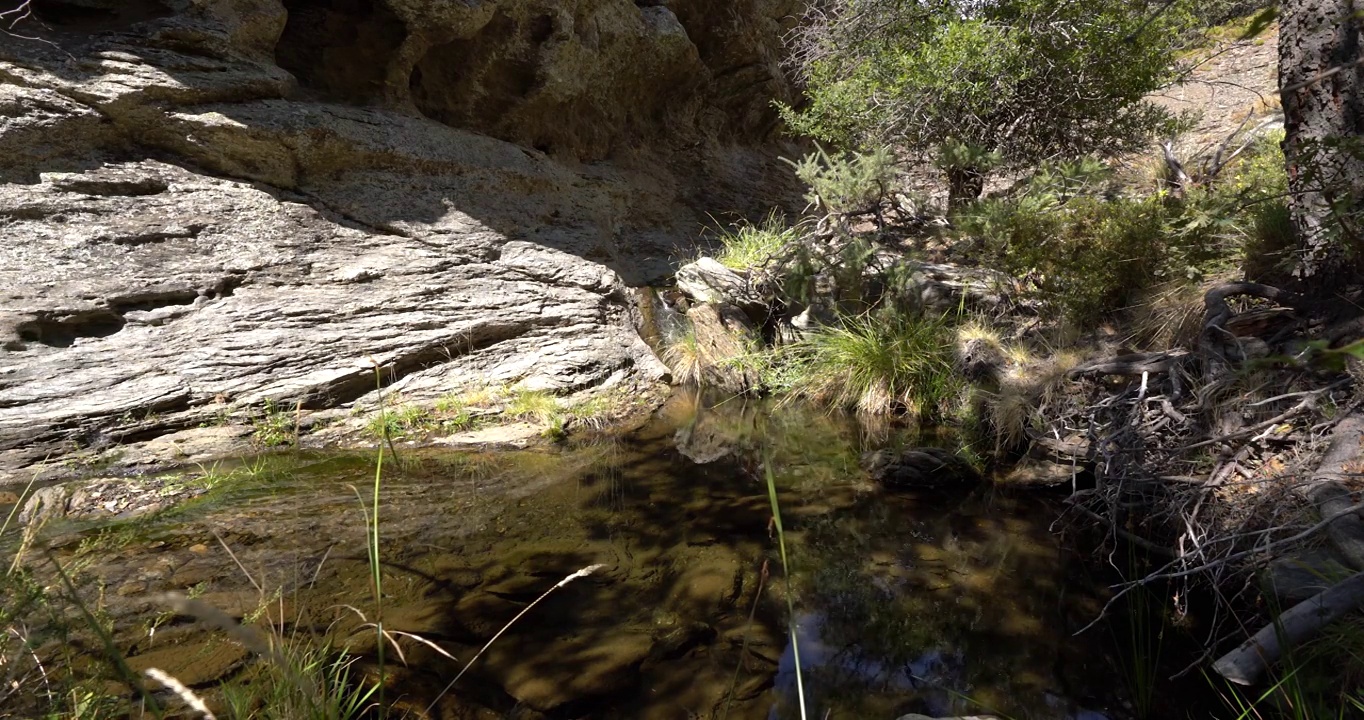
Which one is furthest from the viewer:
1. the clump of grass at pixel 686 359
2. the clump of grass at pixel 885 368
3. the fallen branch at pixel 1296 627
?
the clump of grass at pixel 686 359

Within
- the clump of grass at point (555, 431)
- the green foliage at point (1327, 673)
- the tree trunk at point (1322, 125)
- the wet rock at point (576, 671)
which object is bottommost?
the clump of grass at point (555, 431)

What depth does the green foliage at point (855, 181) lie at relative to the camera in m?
7.67

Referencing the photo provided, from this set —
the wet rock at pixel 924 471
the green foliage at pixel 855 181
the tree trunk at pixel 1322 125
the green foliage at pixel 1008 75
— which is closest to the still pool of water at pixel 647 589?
the wet rock at pixel 924 471

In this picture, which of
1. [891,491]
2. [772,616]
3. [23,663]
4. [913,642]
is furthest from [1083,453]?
[23,663]

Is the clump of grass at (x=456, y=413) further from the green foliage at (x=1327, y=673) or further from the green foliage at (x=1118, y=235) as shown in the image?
the green foliage at (x=1327, y=673)

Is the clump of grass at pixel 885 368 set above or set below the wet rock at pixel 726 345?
above

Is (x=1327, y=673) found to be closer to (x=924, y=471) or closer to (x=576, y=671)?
(x=924, y=471)

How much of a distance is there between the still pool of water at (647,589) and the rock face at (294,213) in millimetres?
1786

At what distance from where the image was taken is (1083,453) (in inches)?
165

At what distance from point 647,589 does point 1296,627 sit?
2443mm

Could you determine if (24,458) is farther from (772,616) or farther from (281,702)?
(772,616)

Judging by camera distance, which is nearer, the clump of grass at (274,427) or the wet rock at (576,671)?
the wet rock at (576,671)

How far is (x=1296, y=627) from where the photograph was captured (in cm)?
226

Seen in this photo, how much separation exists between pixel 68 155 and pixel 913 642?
7632 mm
